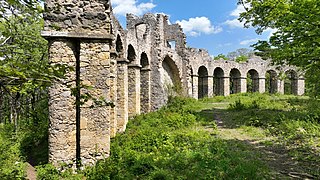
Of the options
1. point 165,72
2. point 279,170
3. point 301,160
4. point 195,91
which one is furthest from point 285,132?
point 195,91

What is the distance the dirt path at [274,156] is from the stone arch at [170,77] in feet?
27.3

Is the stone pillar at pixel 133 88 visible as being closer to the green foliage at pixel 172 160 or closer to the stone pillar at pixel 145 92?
the stone pillar at pixel 145 92

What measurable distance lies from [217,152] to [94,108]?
3.70 m

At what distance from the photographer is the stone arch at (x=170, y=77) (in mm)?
20406

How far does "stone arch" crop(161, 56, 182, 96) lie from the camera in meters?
20.4

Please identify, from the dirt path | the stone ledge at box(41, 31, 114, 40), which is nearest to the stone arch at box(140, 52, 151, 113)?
the dirt path

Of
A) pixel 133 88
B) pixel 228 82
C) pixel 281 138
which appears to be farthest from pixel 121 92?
pixel 228 82

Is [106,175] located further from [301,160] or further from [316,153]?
[316,153]

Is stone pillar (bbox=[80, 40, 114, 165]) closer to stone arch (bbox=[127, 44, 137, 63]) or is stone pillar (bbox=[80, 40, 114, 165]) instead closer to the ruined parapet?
the ruined parapet

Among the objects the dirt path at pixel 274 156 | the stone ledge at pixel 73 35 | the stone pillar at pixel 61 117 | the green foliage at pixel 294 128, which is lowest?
the dirt path at pixel 274 156

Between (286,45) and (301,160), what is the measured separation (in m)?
3.69

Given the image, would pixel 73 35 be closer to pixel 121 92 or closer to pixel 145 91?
pixel 121 92

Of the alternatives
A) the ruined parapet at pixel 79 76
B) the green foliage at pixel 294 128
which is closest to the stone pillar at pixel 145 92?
the green foliage at pixel 294 128

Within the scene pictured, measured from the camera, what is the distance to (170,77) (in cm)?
2230
